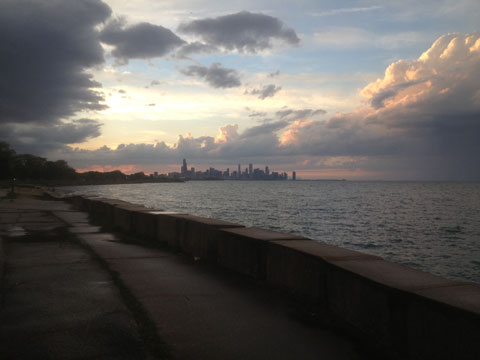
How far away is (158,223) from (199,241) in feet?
7.58

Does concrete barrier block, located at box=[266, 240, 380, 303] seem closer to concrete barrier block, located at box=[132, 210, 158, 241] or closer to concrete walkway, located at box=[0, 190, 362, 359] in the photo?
concrete walkway, located at box=[0, 190, 362, 359]

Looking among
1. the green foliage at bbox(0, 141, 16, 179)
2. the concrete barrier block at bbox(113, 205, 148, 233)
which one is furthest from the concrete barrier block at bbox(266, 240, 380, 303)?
the green foliage at bbox(0, 141, 16, 179)

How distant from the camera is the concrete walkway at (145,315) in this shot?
3385 millimetres

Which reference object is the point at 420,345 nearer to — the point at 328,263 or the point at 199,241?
the point at 328,263

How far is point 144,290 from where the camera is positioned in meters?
5.16

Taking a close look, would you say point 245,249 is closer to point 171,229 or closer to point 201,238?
point 201,238

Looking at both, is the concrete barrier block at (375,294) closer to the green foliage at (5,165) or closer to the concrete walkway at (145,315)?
the concrete walkway at (145,315)

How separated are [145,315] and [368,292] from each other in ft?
7.45

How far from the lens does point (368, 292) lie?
3.60 meters

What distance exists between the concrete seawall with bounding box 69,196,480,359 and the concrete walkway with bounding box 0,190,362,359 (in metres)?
0.25

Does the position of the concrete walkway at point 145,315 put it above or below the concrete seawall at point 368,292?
below

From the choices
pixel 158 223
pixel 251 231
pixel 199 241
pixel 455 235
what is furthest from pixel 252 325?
pixel 455 235

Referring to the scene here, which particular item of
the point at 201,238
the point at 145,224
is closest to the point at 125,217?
the point at 145,224

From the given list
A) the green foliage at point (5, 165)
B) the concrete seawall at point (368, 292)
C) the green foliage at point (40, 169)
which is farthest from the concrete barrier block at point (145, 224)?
the green foliage at point (40, 169)
